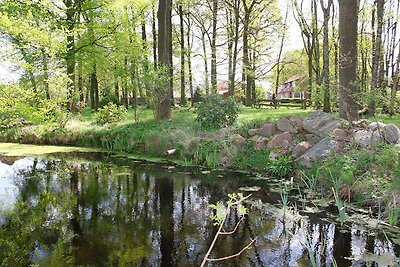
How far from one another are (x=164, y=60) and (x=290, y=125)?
7.08m

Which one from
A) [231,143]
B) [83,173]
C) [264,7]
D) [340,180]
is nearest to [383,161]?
[340,180]

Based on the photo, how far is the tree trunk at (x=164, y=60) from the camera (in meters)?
14.9

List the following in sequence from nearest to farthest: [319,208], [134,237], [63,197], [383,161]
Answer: [134,237]
[319,208]
[383,161]
[63,197]

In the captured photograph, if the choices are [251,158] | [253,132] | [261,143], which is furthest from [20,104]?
[253,132]

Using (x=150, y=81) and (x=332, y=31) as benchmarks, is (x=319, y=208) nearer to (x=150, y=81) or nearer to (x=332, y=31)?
(x=150, y=81)

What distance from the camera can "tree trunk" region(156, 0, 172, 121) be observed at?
49.0 ft

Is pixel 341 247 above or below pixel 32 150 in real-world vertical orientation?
below

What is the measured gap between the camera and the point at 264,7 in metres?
22.9

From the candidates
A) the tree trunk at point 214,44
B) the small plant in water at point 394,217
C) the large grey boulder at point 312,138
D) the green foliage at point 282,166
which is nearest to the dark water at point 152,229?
the small plant in water at point 394,217

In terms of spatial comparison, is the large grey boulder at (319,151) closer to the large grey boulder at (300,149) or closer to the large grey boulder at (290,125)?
the large grey boulder at (300,149)

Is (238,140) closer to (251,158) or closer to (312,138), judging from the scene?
(251,158)

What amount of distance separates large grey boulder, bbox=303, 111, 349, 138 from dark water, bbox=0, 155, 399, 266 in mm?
2250

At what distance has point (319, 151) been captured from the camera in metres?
8.96

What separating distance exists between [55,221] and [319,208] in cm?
485
